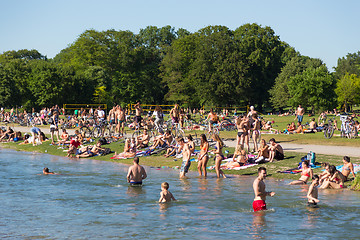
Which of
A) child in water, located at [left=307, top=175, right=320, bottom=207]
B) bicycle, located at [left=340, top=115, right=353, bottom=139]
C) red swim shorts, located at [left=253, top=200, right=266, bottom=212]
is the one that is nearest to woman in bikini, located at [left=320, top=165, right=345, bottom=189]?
child in water, located at [left=307, top=175, right=320, bottom=207]

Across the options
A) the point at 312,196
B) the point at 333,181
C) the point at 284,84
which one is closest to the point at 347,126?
the point at 333,181

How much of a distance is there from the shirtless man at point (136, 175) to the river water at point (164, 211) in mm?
297

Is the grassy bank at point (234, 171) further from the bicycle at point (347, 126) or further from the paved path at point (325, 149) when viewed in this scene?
the bicycle at point (347, 126)

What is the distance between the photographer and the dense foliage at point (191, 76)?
7244 cm

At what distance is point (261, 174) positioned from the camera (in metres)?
13.7

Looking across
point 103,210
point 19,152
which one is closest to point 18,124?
point 19,152

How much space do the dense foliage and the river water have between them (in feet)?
171

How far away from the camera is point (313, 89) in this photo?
7075 centimetres

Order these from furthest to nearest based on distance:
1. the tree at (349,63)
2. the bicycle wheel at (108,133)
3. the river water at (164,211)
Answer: the tree at (349,63) < the bicycle wheel at (108,133) < the river water at (164,211)

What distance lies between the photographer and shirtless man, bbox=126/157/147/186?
761 inches

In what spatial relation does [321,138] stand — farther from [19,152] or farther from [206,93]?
[206,93]

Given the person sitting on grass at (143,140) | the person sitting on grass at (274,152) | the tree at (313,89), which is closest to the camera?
the person sitting on grass at (274,152)

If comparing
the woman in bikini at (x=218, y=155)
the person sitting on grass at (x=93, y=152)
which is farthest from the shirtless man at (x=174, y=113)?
the woman in bikini at (x=218, y=155)

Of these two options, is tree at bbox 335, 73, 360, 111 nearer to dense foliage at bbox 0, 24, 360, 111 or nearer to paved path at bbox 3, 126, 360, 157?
dense foliage at bbox 0, 24, 360, 111
